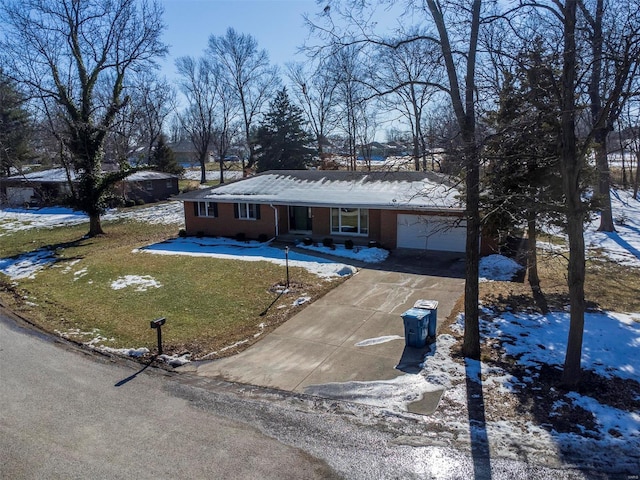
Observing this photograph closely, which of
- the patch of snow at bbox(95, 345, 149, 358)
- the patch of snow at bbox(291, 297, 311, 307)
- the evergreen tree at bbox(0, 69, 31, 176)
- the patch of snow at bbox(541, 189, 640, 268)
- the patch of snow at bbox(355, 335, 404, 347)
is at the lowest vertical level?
the patch of snow at bbox(355, 335, 404, 347)

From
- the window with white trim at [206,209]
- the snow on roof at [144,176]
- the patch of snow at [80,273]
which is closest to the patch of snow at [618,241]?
the window with white trim at [206,209]

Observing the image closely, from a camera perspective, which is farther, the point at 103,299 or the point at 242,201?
the point at 242,201

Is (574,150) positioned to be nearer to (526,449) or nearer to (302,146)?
(526,449)

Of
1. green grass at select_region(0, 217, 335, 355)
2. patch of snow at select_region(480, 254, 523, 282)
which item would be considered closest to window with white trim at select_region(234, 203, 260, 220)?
green grass at select_region(0, 217, 335, 355)

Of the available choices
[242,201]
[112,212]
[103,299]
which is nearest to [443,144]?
[103,299]

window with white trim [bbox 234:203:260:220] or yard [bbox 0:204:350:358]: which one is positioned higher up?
window with white trim [bbox 234:203:260:220]

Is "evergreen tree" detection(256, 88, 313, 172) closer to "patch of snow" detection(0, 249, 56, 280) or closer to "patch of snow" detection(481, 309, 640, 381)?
"patch of snow" detection(0, 249, 56, 280)

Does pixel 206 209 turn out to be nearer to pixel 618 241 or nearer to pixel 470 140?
pixel 470 140

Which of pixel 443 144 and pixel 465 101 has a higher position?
pixel 465 101
